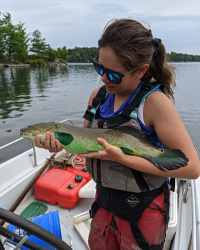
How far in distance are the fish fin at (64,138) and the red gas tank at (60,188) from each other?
1960 millimetres

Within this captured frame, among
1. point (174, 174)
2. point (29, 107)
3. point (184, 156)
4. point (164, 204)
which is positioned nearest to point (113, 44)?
point (184, 156)

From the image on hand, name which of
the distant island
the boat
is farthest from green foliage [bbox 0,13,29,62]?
the boat

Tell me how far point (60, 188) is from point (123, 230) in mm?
2150

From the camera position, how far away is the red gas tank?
3.80 metres

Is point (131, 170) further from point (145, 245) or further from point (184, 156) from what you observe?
point (145, 245)

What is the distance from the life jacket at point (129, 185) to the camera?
1.78 metres

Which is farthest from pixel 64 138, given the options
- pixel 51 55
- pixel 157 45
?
pixel 51 55

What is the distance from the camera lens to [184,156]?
155cm

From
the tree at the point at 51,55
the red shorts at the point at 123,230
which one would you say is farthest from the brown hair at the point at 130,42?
the tree at the point at 51,55

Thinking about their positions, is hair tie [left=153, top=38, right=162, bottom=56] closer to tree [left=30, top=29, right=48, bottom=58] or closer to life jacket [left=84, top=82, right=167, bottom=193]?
life jacket [left=84, top=82, right=167, bottom=193]

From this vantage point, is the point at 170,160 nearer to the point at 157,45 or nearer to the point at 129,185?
the point at 129,185

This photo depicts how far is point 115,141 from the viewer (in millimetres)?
1920

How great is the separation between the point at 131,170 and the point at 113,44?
1.10 metres

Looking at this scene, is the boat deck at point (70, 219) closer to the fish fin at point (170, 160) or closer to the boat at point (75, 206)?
the boat at point (75, 206)
